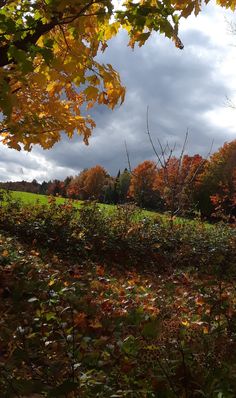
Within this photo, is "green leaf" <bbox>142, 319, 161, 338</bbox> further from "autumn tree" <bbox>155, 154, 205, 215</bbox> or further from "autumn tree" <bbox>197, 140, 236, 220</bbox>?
"autumn tree" <bbox>197, 140, 236, 220</bbox>

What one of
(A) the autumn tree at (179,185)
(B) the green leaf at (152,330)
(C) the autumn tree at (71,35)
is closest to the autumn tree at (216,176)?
(A) the autumn tree at (179,185)

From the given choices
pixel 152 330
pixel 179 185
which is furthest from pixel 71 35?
pixel 179 185

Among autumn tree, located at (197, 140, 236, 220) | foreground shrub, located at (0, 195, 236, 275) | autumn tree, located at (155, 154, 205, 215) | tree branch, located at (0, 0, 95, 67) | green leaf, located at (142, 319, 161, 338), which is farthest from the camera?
autumn tree, located at (197, 140, 236, 220)

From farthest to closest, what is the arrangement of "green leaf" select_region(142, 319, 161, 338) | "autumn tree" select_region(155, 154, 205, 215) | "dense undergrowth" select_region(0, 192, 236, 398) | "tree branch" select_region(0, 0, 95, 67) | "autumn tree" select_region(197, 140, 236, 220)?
1. "autumn tree" select_region(197, 140, 236, 220)
2. "autumn tree" select_region(155, 154, 205, 215)
3. "tree branch" select_region(0, 0, 95, 67)
4. "dense undergrowth" select_region(0, 192, 236, 398)
5. "green leaf" select_region(142, 319, 161, 338)

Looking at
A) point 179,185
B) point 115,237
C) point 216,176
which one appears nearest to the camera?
point 115,237

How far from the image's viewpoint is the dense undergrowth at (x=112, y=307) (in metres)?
2.35

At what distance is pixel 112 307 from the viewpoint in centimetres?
511

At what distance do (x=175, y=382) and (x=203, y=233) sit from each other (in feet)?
38.9

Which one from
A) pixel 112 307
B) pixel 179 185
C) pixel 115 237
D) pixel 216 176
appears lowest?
pixel 112 307

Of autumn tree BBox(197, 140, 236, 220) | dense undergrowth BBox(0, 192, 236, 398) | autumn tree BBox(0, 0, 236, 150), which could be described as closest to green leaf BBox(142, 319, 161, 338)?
dense undergrowth BBox(0, 192, 236, 398)

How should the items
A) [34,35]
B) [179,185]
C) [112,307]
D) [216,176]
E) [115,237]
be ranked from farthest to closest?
[216,176], [179,185], [115,237], [112,307], [34,35]

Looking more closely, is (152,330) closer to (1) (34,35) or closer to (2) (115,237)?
(1) (34,35)

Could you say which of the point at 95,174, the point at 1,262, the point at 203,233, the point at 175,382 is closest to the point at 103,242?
the point at 203,233

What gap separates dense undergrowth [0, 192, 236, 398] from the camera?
235 cm
